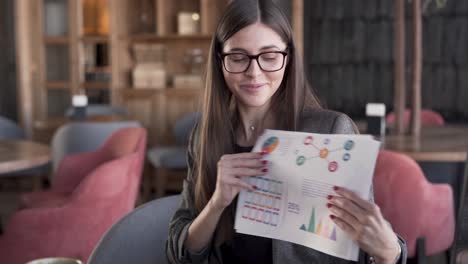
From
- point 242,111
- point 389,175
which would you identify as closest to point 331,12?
point 389,175

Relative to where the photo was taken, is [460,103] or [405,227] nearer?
[405,227]

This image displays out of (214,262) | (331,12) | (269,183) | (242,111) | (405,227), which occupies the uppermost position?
(331,12)

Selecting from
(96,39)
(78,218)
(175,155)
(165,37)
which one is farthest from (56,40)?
(78,218)

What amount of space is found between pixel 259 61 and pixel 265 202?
1.09 feet

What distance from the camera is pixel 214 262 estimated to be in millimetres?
1309

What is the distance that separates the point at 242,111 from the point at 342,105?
4378 millimetres

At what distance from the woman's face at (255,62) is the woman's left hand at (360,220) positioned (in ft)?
1.15

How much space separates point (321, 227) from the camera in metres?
1.00

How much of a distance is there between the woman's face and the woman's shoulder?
0.39ft

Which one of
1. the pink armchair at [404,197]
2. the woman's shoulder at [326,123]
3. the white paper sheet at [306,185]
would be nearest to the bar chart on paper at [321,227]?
the white paper sheet at [306,185]

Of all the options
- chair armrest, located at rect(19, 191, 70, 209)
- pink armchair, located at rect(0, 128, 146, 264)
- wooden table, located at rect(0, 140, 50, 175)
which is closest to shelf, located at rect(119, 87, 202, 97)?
wooden table, located at rect(0, 140, 50, 175)

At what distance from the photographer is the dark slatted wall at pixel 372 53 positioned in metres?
5.14

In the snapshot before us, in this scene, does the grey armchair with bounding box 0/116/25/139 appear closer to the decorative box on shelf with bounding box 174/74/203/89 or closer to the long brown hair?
the decorative box on shelf with bounding box 174/74/203/89

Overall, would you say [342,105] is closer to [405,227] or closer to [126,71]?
[126,71]
